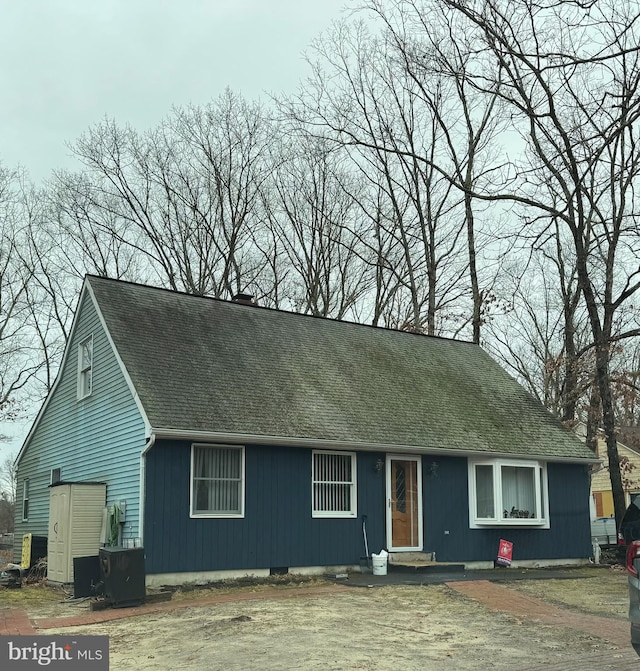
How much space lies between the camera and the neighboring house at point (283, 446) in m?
14.5

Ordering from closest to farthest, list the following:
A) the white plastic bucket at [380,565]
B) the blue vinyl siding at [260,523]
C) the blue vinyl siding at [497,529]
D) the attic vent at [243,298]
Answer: the blue vinyl siding at [260,523] < the white plastic bucket at [380,565] < the blue vinyl siding at [497,529] < the attic vent at [243,298]

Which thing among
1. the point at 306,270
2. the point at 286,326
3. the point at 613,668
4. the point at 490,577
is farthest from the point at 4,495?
the point at 613,668

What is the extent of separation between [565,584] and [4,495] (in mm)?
47707

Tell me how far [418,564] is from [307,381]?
4.34 metres

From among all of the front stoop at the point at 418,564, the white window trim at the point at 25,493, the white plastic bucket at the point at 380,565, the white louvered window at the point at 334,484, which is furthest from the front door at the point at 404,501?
the white window trim at the point at 25,493

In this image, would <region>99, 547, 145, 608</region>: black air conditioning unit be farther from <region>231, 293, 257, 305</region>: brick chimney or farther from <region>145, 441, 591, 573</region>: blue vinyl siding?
<region>231, 293, 257, 305</region>: brick chimney

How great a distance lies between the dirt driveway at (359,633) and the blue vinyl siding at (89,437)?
287 centimetres

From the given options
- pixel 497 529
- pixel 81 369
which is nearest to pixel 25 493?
pixel 81 369

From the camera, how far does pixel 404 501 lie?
677 inches

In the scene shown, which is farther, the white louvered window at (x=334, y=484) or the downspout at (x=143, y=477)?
the white louvered window at (x=334, y=484)

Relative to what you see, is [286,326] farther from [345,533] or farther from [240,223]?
[240,223]

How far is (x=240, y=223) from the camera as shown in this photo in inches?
1258

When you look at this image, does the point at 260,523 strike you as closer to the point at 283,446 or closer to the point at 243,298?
the point at 283,446

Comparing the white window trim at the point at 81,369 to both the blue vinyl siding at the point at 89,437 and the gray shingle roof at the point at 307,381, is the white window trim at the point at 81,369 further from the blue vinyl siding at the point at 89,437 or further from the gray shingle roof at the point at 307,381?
the gray shingle roof at the point at 307,381
